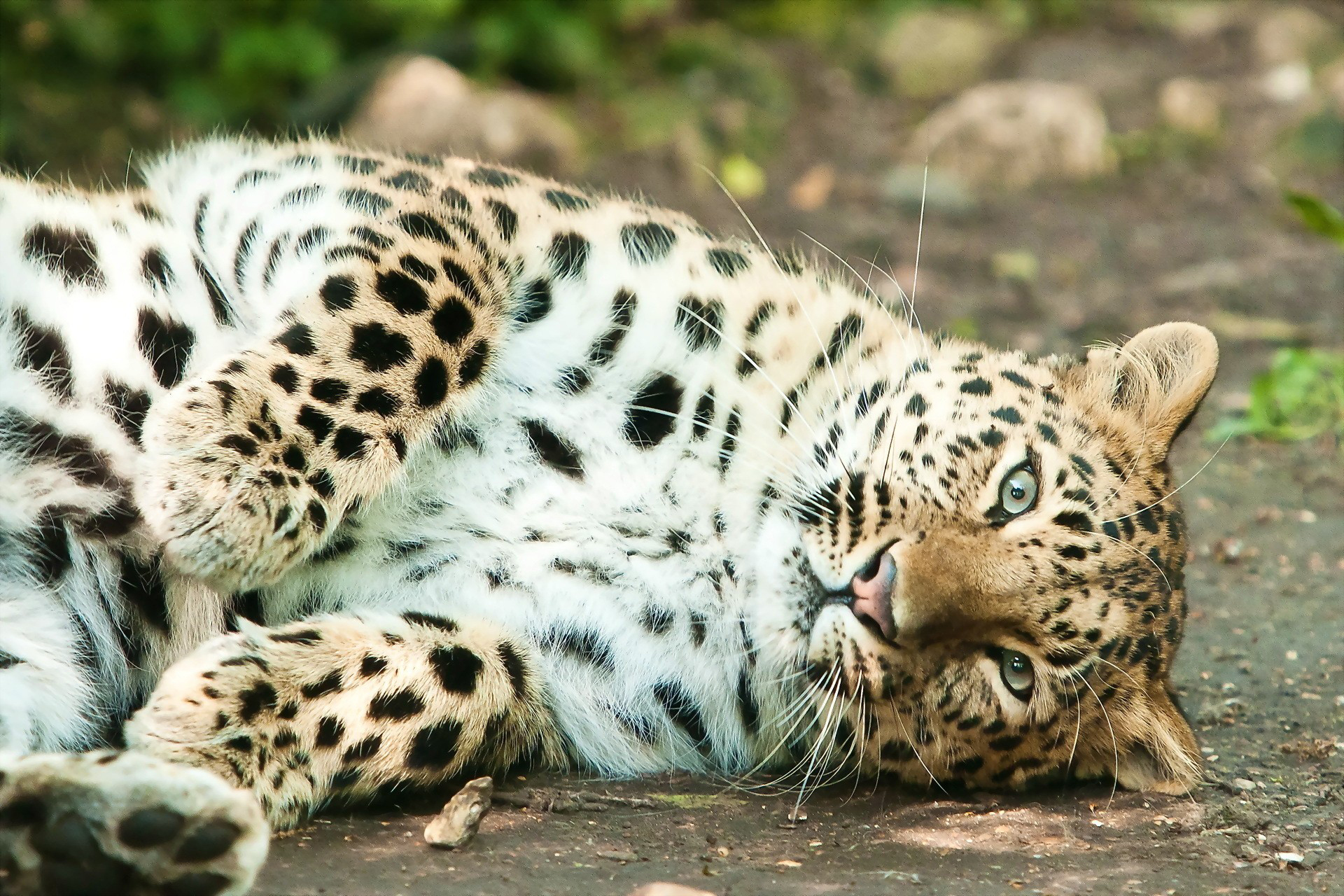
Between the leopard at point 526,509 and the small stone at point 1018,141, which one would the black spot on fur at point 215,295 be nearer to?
the leopard at point 526,509

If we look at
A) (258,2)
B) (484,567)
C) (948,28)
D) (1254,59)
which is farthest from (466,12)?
(484,567)

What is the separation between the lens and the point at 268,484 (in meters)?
3.71

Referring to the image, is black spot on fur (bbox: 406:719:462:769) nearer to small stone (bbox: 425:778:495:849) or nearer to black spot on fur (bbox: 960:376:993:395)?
small stone (bbox: 425:778:495:849)

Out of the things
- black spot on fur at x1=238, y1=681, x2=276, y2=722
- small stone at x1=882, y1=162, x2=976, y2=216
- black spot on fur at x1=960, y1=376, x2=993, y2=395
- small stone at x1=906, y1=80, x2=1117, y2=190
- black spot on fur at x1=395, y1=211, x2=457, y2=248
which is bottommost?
black spot on fur at x1=238, y1=681, x2=276, y2=722

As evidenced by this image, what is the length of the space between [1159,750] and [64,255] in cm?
353

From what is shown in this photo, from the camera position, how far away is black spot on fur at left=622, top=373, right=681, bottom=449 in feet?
14.3

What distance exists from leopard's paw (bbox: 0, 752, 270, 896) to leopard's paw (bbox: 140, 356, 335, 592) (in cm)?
79

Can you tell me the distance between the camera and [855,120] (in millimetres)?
Answer: 12875

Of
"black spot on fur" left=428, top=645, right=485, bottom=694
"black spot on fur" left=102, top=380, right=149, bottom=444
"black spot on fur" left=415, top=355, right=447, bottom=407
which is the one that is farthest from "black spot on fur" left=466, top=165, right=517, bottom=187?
"black spot on fur" left=428, top=645, right=485, bottom=694

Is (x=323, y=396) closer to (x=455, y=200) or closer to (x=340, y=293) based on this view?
(x=340, y=293)

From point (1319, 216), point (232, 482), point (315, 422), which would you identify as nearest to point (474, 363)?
point (315, 422)

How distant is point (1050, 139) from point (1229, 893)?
30.8 feet

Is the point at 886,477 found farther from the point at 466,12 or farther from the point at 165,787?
the point at 466,12

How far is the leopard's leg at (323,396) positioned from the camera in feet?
12.1
